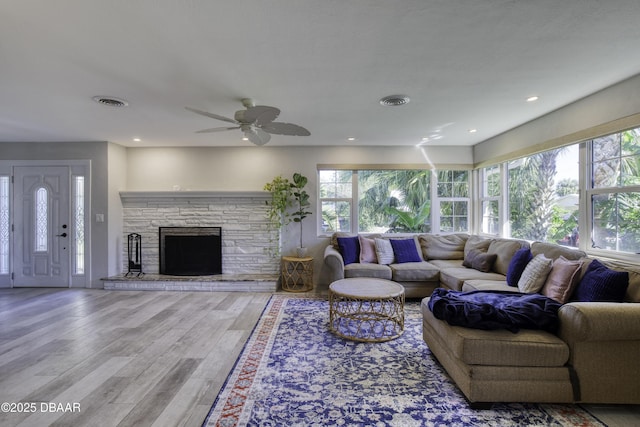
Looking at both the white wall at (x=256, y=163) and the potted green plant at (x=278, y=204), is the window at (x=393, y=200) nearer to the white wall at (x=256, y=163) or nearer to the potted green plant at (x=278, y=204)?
the white wall at (x=256, y=163)

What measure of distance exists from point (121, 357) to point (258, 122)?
2347mm

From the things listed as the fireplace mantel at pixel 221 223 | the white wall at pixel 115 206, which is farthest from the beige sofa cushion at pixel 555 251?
the white wall at pixel 115 206

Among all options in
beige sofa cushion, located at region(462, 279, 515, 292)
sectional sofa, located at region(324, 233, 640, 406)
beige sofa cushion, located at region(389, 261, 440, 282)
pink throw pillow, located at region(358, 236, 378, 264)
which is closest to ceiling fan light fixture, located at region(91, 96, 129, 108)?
pink throw pillow, located at region(358, 236, 378, 264)

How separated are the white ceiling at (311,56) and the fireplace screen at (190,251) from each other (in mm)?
2113

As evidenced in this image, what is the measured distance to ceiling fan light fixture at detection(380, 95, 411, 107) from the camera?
2.84 m

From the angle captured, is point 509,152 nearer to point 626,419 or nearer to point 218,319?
point 626,419

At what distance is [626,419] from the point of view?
5.74ft

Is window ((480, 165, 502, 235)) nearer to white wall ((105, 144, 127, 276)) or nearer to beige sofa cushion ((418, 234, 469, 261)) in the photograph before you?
beige sofa cushion ((418, 234, 469, 261))

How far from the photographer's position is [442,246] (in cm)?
463

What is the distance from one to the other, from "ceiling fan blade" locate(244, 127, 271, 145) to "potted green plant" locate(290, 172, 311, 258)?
166 cm

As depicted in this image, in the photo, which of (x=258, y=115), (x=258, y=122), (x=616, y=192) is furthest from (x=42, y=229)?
(x=616, y=192)

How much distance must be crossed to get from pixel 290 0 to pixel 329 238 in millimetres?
3818

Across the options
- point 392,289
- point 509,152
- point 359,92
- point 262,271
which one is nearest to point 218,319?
point 262,271

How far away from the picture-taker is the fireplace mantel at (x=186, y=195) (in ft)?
16.2
